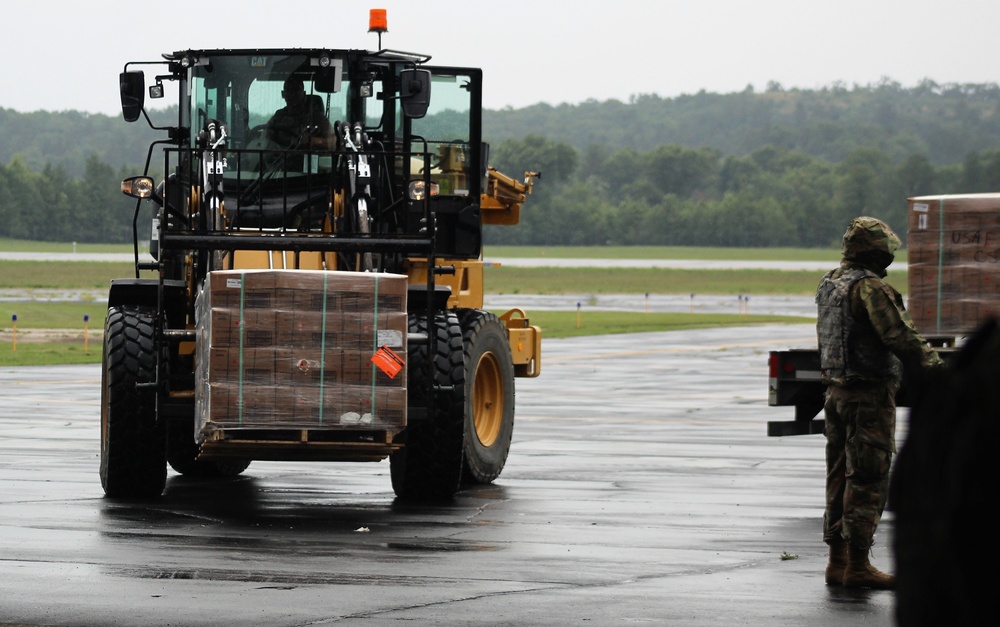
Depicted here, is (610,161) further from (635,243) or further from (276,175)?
(276,175)

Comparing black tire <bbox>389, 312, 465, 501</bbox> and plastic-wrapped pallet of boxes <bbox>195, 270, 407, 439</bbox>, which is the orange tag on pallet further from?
black tire <bbox>389, 312, 465, 501</bbox>

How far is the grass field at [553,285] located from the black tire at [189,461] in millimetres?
16854

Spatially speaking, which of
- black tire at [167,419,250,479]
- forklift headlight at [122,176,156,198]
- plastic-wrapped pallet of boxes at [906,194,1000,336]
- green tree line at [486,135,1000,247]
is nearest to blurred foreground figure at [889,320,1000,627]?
forklift headlight at [122,176,156,198]

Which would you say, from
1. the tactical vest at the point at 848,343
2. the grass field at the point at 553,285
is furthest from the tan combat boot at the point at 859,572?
the grass field at the point at 553,285

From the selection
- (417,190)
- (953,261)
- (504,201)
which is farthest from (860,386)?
(504,201)

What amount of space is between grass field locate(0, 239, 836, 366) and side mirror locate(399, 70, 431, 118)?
20.0 metres

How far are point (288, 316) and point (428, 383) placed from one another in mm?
1320

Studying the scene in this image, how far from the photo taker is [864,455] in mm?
8805

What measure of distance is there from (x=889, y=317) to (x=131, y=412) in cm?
563

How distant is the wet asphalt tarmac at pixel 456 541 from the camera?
7910 millimetres

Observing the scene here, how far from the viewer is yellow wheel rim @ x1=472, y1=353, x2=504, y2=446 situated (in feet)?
45.8

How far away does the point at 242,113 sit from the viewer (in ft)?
41.8

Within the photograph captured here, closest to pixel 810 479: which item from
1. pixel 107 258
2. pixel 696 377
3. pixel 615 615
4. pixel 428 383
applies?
pixel 428 383

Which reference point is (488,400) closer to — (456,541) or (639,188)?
(456,541)
